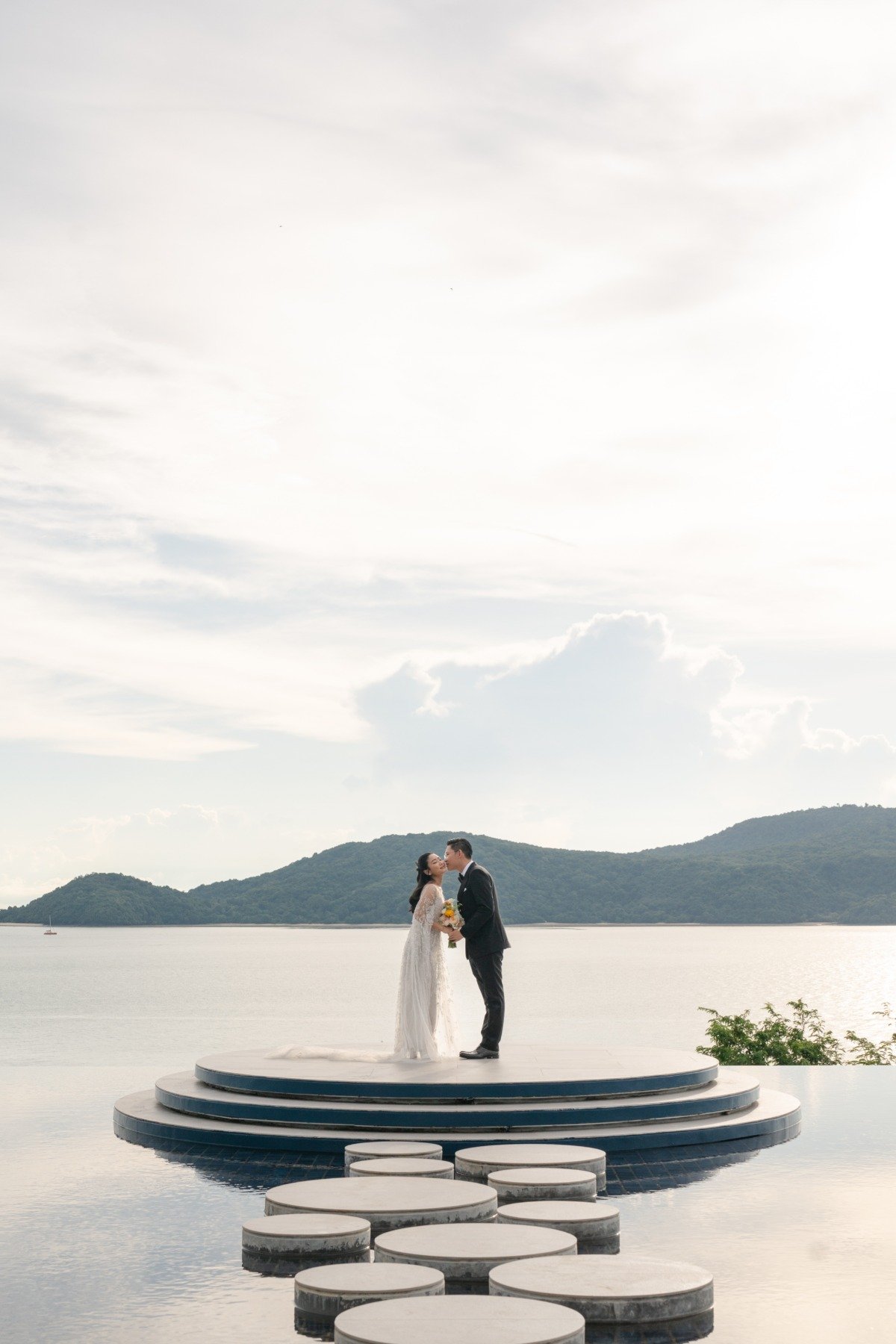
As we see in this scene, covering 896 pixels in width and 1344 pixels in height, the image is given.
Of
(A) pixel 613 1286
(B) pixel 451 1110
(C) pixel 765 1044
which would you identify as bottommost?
(C) pixel 765 1044

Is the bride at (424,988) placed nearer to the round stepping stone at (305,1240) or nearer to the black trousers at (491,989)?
the black trousers at (491,989)

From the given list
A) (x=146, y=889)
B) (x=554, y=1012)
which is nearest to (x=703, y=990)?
(x=554, y=1012)

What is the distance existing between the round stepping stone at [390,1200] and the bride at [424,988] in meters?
3.75

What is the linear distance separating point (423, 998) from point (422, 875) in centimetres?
117

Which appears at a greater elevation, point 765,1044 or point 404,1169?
point 404,1169

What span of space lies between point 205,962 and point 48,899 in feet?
153

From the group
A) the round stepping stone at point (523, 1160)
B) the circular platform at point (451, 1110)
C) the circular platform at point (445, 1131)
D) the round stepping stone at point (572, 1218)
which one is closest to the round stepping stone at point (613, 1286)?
the round stepping stone at point (572, 1218)

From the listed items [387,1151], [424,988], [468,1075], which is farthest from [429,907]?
[387,1151]

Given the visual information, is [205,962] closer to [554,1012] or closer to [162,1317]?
[554,1012]

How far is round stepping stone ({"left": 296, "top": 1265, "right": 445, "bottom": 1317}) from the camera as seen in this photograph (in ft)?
18.9

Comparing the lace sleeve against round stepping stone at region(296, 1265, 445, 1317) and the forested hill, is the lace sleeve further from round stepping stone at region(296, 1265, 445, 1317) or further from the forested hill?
the forested hill

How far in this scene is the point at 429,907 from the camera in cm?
1201

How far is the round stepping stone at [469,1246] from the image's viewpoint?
633cm

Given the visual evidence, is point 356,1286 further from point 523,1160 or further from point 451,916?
point 451,916
